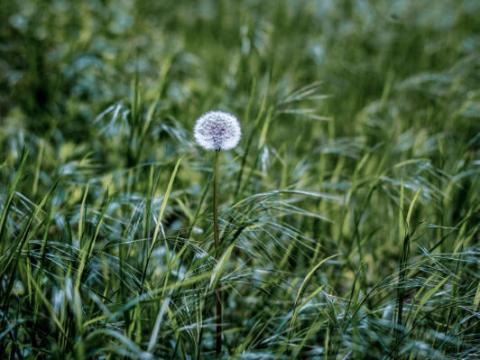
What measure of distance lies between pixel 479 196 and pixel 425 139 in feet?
1.40

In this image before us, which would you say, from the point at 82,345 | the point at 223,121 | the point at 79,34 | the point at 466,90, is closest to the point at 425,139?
the point at 466,90

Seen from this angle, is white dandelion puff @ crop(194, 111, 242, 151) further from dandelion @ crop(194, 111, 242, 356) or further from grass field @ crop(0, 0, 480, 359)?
grass field @ crop(0, 0, 480, 359)

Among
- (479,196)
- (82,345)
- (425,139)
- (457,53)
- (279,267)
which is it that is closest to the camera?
(82,345)

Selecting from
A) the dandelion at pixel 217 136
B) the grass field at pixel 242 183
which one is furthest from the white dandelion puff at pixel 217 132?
the grass field at pixel 242 183

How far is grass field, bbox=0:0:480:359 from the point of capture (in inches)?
45.8

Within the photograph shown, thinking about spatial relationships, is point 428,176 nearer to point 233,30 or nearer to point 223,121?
point 223,121

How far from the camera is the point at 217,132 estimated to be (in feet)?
3.81

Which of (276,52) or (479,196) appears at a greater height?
(276,52)

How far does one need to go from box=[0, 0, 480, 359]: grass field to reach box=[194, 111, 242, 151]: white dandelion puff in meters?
0.15

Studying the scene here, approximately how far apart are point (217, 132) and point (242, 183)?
69 cm

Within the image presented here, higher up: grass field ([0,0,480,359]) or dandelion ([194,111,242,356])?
dandelion ([194,111,242,356])

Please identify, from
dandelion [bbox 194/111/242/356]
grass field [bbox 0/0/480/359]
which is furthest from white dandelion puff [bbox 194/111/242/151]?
grass field [bbox 0/0/480/359]

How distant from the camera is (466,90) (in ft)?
8.73

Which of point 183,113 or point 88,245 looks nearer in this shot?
point 88,245
